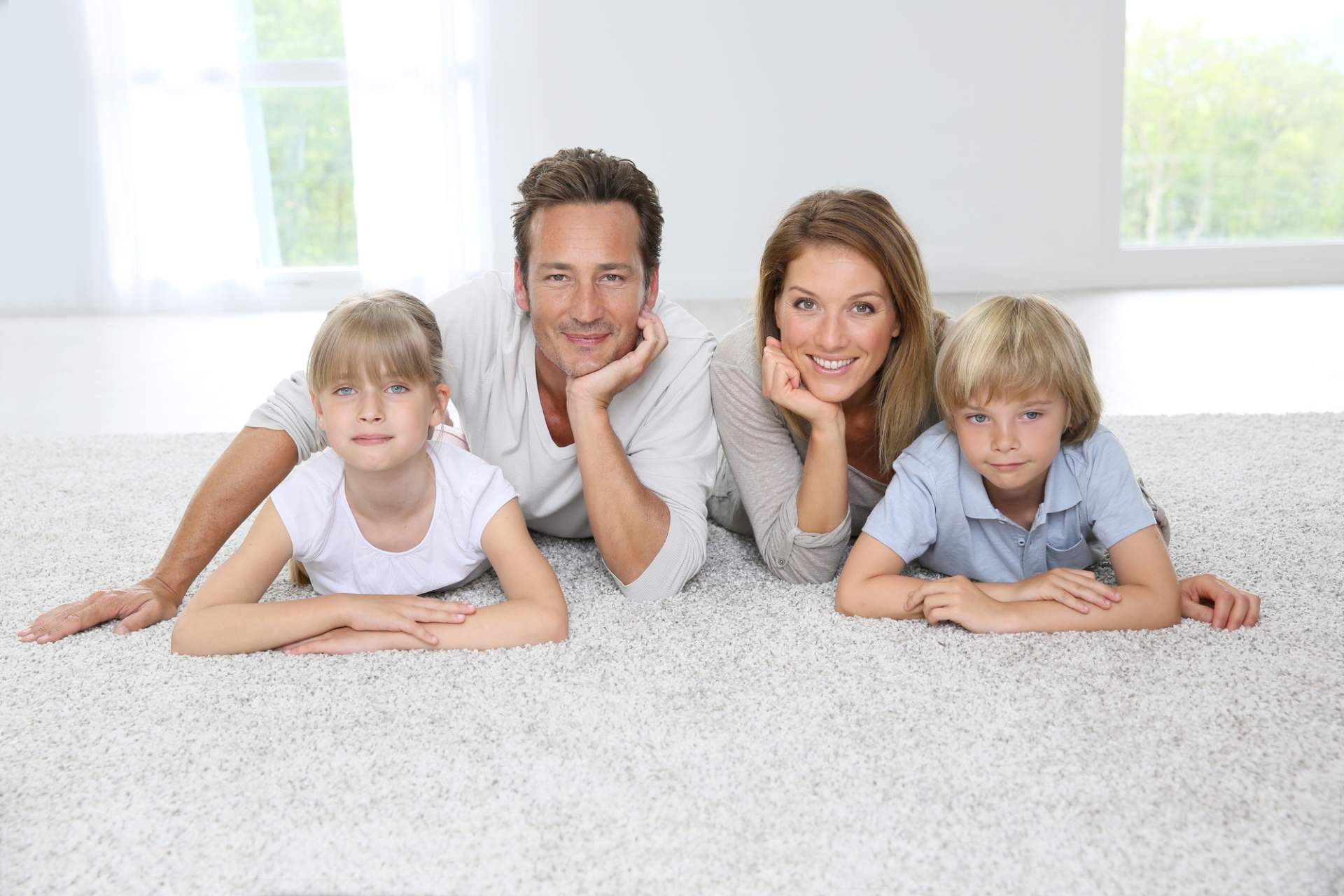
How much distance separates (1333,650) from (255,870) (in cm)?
129

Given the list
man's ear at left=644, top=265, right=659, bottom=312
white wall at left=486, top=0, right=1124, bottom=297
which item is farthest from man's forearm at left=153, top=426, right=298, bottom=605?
white wall at left=486, top=0, right=1124, bottom=297

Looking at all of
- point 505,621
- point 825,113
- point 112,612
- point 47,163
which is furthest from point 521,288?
point 47,163

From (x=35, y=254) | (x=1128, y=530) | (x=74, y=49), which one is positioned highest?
(x=74, y=49)

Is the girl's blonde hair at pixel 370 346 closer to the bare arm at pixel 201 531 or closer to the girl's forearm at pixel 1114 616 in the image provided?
the bare arm at pixel 201 531

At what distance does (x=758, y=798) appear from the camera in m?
1.10

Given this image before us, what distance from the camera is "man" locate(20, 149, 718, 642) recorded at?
5.23 ft

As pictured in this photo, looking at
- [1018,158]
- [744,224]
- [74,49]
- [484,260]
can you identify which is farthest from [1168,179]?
[74,49]

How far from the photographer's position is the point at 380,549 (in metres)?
1.59

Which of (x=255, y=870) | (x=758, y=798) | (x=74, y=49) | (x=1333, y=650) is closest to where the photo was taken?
(x=255, y=870)

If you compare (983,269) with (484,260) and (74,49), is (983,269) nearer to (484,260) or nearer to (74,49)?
(484,260)

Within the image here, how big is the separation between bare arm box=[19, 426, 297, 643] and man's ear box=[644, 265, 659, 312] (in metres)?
0.58

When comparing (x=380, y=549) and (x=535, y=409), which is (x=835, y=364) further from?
(x=380, y=549)

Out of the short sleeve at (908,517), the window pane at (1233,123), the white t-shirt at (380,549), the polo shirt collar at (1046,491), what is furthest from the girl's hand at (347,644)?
the window pane at (1233,123)

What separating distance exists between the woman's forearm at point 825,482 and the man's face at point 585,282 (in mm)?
320
